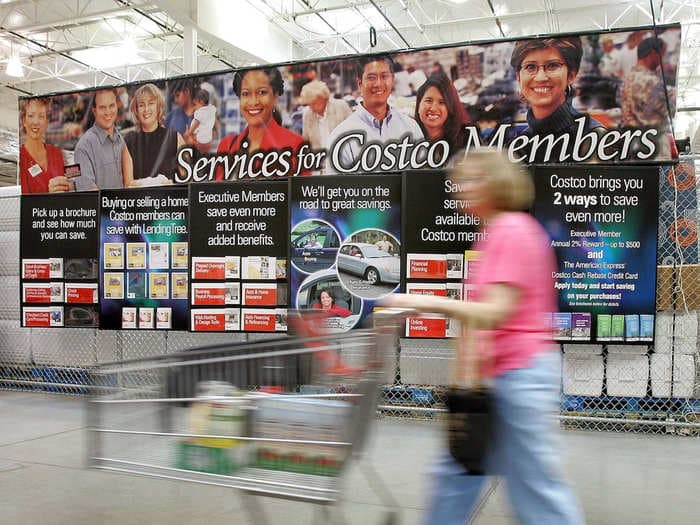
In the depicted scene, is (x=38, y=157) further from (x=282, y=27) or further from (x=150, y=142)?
(x=282, y=27)

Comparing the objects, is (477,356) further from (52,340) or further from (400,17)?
(400,17)

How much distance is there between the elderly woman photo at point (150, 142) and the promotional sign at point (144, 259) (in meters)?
0.19

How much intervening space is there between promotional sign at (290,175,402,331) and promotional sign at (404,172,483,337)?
142 millimetres

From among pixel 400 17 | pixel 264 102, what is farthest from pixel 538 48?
pixel 400 17

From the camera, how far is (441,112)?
5863mm

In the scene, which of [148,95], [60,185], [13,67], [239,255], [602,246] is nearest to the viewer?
[602,246]

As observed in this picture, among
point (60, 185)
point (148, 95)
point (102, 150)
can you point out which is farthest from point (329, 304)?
point (60, 185)

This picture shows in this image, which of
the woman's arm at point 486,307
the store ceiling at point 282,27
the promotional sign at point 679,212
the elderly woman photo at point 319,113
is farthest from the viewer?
the store ceiling at point 282,27

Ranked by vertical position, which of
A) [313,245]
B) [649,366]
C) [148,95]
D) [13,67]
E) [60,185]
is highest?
[13,67]

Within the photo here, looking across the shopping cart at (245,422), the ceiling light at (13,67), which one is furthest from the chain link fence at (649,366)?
the ceiling light at (13,67)

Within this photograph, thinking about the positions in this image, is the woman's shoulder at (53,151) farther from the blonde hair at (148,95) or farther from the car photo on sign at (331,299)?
the car photo on sign at (331,299)

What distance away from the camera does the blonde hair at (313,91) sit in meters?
6.21

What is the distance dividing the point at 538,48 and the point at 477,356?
4.17 meters

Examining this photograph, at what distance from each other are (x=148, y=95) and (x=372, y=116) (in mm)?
2516
